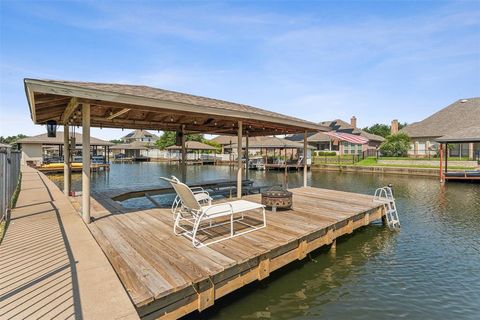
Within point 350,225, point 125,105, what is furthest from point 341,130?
point 125,105

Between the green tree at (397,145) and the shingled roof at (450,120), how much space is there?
2.40 m

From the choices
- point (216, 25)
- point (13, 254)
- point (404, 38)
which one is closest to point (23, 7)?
point (216, 25)

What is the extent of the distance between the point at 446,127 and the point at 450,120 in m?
1.84

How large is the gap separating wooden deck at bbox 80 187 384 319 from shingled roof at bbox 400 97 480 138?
3132 cm

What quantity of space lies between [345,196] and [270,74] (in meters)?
11.5

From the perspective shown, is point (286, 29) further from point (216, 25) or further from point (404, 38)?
point (404, 38)

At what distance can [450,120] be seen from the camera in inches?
1232

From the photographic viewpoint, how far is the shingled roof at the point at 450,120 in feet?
97.7

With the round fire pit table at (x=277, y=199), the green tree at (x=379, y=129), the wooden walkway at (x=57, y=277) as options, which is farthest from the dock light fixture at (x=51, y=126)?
the green tree at (x=379, y=129)

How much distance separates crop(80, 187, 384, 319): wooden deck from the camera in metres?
2.98

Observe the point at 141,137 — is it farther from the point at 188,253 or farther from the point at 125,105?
the point at 188,253

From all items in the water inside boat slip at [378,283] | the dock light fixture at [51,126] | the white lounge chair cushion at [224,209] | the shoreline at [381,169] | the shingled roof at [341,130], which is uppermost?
the shingled roof at [341,130]

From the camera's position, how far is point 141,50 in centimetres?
1397

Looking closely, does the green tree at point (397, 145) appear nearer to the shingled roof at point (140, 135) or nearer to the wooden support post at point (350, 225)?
the wooden support post at point (350, 225)
